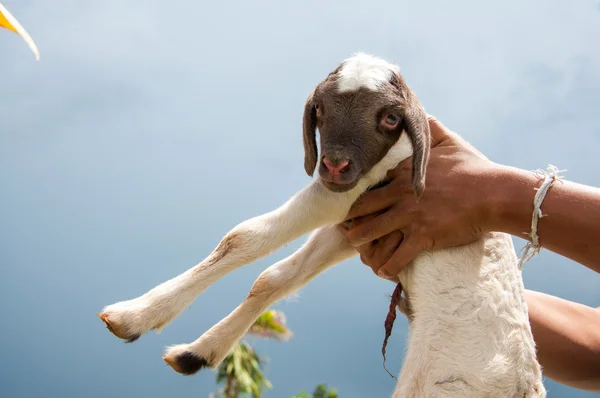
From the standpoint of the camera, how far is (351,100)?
301 centimetres

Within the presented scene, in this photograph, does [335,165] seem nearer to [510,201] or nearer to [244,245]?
[244,245]

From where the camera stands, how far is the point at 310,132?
10.5 feet

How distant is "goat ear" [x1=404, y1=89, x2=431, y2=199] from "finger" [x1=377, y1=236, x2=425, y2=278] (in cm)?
26

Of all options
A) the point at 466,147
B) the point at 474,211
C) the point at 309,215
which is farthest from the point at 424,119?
the point at 309,215

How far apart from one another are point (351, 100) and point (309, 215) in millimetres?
666

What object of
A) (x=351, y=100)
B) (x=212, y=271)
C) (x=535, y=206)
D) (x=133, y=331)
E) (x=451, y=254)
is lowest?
(x=133, y=331)

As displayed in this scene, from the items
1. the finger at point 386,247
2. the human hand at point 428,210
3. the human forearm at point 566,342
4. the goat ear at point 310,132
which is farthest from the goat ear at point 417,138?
the human forearm at point 566,342

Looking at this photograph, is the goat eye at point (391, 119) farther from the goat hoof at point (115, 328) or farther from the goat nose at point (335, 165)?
the goat hoof at point (115, 328)

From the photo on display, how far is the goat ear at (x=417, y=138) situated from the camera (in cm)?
293

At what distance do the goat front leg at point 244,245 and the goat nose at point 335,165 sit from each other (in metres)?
0.34

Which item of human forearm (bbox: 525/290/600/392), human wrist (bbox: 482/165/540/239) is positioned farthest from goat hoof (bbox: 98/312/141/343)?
human forearm (bbox: 525/290/600/392)

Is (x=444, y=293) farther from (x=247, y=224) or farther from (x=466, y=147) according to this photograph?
(x=247, y=224)

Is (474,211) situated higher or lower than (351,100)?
lower

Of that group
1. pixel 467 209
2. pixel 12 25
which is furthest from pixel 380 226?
pixel 12 25
